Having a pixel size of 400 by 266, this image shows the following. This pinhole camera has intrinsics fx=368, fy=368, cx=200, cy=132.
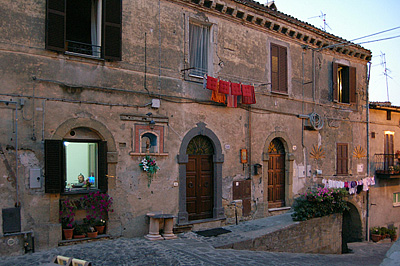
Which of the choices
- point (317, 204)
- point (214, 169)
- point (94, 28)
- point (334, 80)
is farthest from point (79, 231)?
point (334, 80)

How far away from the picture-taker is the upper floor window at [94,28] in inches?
359

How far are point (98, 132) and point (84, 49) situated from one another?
2.07m

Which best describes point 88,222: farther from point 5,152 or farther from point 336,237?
point 336,237

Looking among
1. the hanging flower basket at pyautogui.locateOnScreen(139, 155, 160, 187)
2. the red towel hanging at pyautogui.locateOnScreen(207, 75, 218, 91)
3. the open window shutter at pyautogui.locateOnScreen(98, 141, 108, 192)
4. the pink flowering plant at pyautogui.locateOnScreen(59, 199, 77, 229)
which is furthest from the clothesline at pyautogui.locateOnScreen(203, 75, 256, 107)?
the pink flowering plant at pyautogui.locateOnScreen(59, 199, 77, 229)

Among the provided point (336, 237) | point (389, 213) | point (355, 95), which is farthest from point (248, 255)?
point (389, 213)

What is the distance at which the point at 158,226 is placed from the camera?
946 cm

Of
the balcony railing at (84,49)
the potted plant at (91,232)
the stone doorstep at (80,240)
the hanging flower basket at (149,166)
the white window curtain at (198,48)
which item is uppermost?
the white window curtain at (198,48)

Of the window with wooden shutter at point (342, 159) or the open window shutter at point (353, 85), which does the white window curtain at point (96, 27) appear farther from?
the open window shutter at point (353, 85)

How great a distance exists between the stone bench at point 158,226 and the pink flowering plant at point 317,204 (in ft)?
14.7

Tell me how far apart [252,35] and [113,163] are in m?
6.79

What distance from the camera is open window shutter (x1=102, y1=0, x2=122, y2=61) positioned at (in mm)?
9102

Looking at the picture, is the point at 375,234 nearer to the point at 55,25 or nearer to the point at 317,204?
the point at 317,204

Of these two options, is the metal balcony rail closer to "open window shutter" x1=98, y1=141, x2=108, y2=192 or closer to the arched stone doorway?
the arched stone doorway

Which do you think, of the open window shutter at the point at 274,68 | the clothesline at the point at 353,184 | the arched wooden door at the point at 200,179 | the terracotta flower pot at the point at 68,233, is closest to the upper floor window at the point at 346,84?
the clothesline at the point at 353,184
